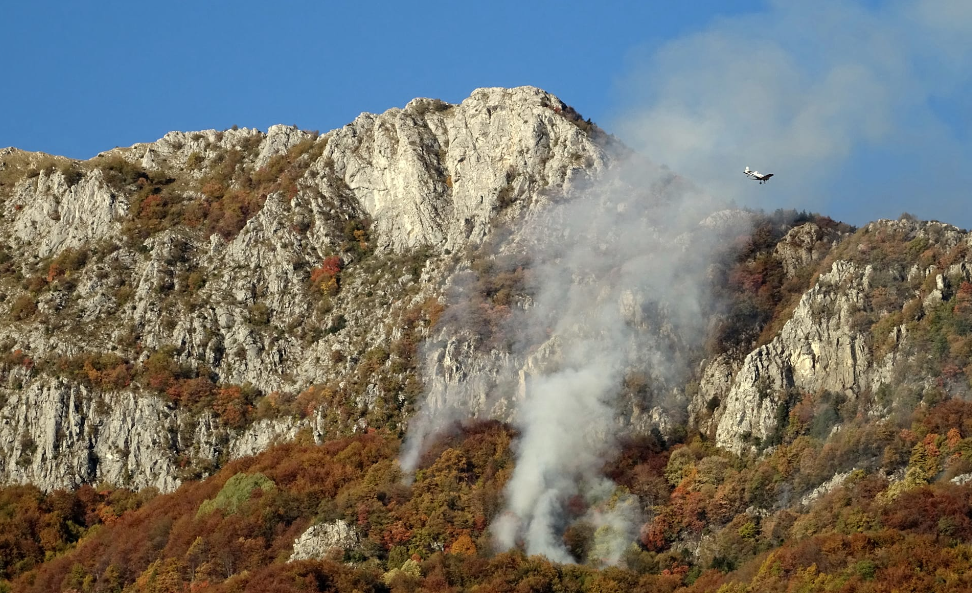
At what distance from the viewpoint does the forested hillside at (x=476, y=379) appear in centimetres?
14238

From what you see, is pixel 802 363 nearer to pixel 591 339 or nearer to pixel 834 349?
pixel 834 349

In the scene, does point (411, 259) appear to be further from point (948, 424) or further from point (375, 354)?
point (948, 424)

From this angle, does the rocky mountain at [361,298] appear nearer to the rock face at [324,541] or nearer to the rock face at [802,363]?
the rock face at [802,363]

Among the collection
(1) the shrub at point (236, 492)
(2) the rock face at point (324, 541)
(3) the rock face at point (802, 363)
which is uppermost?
(3) the rock face at point (802, 363)

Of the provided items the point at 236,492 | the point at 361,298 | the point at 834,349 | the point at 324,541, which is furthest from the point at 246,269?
the point at 834,349

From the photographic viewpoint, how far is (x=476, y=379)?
159 meters

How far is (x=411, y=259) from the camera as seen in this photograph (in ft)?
574

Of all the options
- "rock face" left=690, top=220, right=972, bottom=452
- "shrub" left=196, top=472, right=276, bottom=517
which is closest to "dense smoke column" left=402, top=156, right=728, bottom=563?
"rock face" left=690, top=220, right=972, bottom=452

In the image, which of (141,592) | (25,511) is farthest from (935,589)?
(25,511)

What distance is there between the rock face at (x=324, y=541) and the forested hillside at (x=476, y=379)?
29 centimetres

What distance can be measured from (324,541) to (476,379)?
66.6ft

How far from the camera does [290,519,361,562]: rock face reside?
146500 mm

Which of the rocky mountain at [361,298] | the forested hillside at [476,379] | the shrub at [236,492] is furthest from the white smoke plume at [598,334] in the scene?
the shrub at [236,492]

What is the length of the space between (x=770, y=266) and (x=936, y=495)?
128 feet
